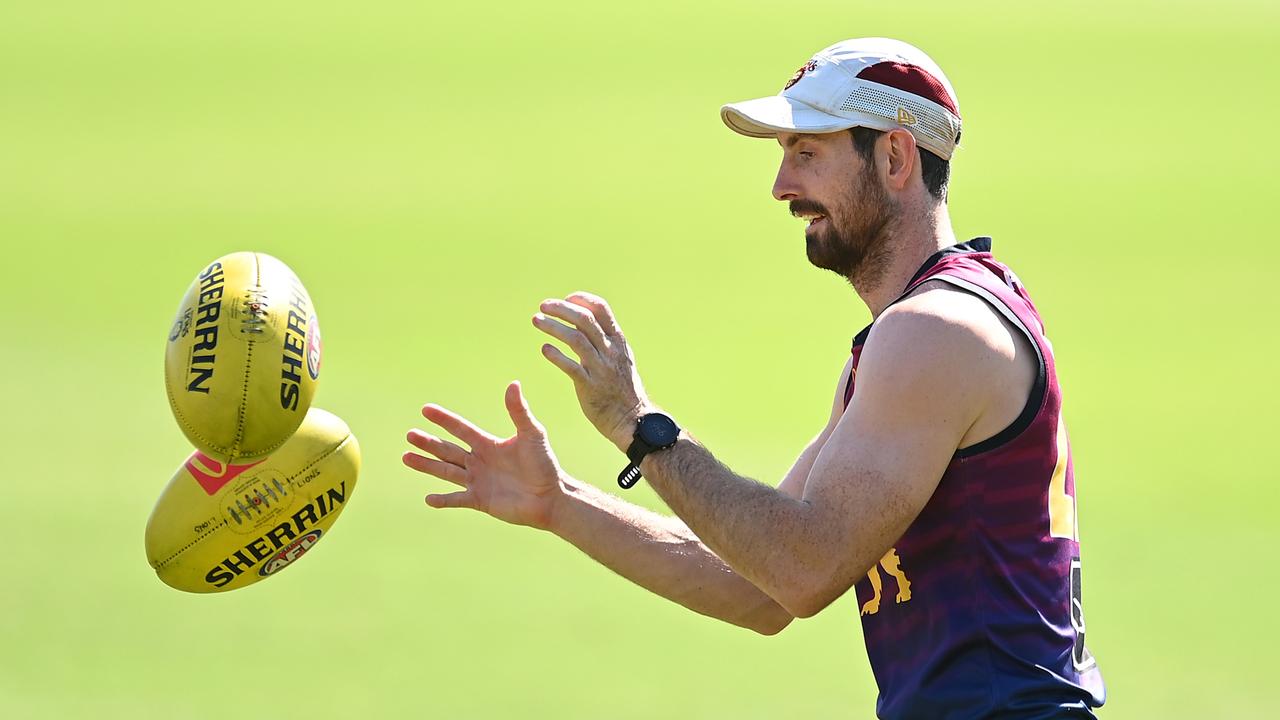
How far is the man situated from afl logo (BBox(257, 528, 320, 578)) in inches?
45.8

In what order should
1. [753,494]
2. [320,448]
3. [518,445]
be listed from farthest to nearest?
[320,448], [518,445], [753,494]

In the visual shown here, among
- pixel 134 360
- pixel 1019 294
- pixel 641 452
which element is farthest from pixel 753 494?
pixel 134 360

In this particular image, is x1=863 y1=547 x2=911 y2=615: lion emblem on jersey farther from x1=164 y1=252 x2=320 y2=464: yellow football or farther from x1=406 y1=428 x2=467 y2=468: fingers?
x1=164 y1=252 x2=320 y2=464: yellow football

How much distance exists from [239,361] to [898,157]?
1376 millimetres

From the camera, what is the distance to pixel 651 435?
8.77 feet

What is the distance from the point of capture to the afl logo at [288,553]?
3.65 metres

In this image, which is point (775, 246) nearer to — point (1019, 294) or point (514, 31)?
point (514, 31)

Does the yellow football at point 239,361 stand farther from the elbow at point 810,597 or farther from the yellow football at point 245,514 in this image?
the elbow at point 810,597

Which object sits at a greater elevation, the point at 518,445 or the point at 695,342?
the point at 695,342

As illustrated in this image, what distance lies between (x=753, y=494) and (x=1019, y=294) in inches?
23.6

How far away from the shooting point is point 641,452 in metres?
2.68

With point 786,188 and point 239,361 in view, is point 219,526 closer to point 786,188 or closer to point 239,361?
point 239,361

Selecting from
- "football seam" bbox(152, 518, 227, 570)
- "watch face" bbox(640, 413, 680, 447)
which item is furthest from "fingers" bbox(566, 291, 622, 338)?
"football seam" bbox(152, 518, 227, 570)

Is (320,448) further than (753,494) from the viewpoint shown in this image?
Yes
